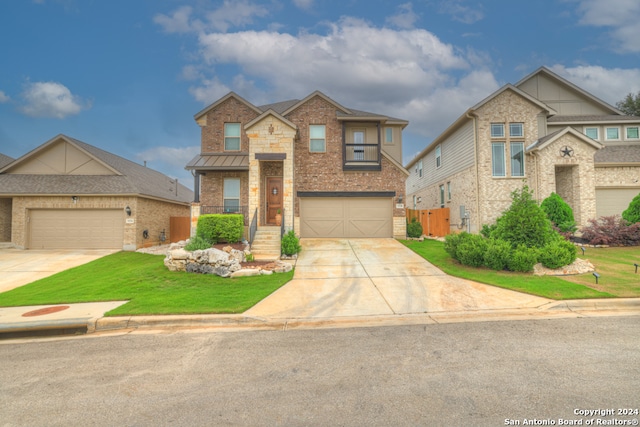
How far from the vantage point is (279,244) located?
1395cm

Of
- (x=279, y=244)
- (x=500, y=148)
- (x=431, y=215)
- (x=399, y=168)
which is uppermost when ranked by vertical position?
(x=500, y=148)

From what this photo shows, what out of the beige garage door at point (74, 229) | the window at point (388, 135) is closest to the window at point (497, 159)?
the window at point (388, 135)

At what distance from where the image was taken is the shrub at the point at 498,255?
9.81 m

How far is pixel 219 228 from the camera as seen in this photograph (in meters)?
13.3

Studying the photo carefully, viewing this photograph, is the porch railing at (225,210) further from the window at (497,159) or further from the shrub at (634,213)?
the shrub at (634,213)

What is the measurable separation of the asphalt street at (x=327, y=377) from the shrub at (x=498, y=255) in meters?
4.09

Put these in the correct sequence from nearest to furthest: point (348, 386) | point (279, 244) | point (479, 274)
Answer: point (348, 386) < point (479, 274) < point (279, 244)

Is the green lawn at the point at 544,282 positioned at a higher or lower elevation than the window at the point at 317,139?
lower

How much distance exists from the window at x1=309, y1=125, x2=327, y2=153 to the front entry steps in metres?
5.14

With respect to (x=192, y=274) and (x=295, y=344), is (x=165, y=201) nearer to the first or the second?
(x=192, y=274)

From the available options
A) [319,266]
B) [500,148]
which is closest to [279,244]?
[319,266]

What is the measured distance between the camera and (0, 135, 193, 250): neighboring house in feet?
53.1

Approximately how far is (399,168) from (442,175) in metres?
6.89

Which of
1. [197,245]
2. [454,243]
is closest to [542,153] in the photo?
[454,243]
